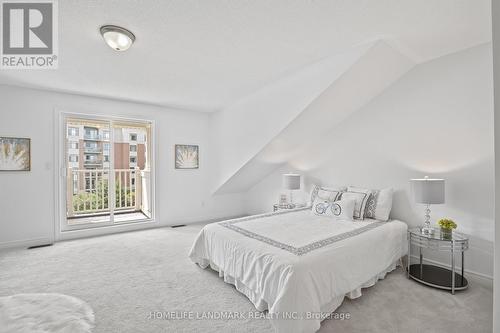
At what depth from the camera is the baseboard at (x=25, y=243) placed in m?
3.44

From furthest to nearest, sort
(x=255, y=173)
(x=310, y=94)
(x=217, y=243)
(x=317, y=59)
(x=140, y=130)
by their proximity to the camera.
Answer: (x=140, y=130) → (x=255, y=173) → (x=310, y=94) → (x=317, y=59) → (x=217, y=243)

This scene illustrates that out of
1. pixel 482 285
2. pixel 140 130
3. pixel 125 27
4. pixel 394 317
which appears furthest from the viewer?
pixel 140 130

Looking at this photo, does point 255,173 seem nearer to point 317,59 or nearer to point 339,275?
point 317,59

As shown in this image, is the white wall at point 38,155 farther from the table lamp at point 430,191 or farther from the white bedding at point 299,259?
the table lamp at point 430,191

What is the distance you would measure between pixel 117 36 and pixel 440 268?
4.19m

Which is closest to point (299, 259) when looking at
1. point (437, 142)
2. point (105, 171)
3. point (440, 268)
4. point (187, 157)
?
point (440, 268)

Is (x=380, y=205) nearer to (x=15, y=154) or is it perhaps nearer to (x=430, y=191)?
(x=430, y=191)

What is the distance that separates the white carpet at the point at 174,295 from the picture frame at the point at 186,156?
2.10m

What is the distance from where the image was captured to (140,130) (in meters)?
5.63

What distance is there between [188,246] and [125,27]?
2915 millimetres

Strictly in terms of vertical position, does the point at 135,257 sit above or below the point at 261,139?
below

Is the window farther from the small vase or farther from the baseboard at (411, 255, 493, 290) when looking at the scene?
the baseboard at (411, 255, 493, 290)

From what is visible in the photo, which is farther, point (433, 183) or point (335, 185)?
point (335, 185)

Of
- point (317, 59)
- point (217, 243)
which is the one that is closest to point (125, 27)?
point (317, 59)
